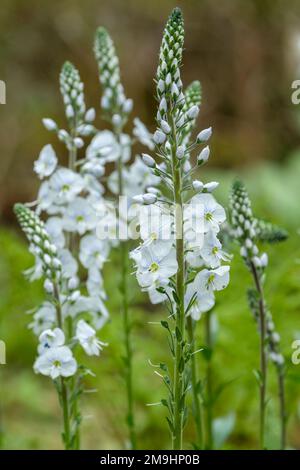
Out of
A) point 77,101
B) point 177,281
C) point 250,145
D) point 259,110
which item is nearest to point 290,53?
point 259,110

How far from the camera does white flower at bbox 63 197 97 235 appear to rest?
10.8 ft

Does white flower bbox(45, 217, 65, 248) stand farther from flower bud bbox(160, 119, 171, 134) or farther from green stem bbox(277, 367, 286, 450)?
green stem bbox(277, 367, 286, 450)

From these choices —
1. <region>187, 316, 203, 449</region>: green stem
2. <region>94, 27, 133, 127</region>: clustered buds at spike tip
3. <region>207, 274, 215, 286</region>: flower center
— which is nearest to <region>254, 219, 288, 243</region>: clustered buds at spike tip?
<region>187, 316, 203, 449</region>: green stem

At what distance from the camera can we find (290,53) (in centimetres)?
1128

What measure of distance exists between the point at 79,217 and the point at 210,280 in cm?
91

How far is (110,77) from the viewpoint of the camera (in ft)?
12.2

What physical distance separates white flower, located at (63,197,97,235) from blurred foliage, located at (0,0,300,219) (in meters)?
6.75

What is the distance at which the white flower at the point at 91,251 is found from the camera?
11.1 feet

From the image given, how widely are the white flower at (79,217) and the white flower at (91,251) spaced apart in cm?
8

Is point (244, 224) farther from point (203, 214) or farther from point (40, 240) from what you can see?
point (40, 240)

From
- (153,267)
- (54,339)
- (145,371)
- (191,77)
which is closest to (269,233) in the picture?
(153,267)

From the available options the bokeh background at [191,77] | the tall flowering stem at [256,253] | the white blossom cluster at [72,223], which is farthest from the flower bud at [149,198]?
the bokeh background at [191,77]

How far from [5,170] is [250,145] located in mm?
3697
